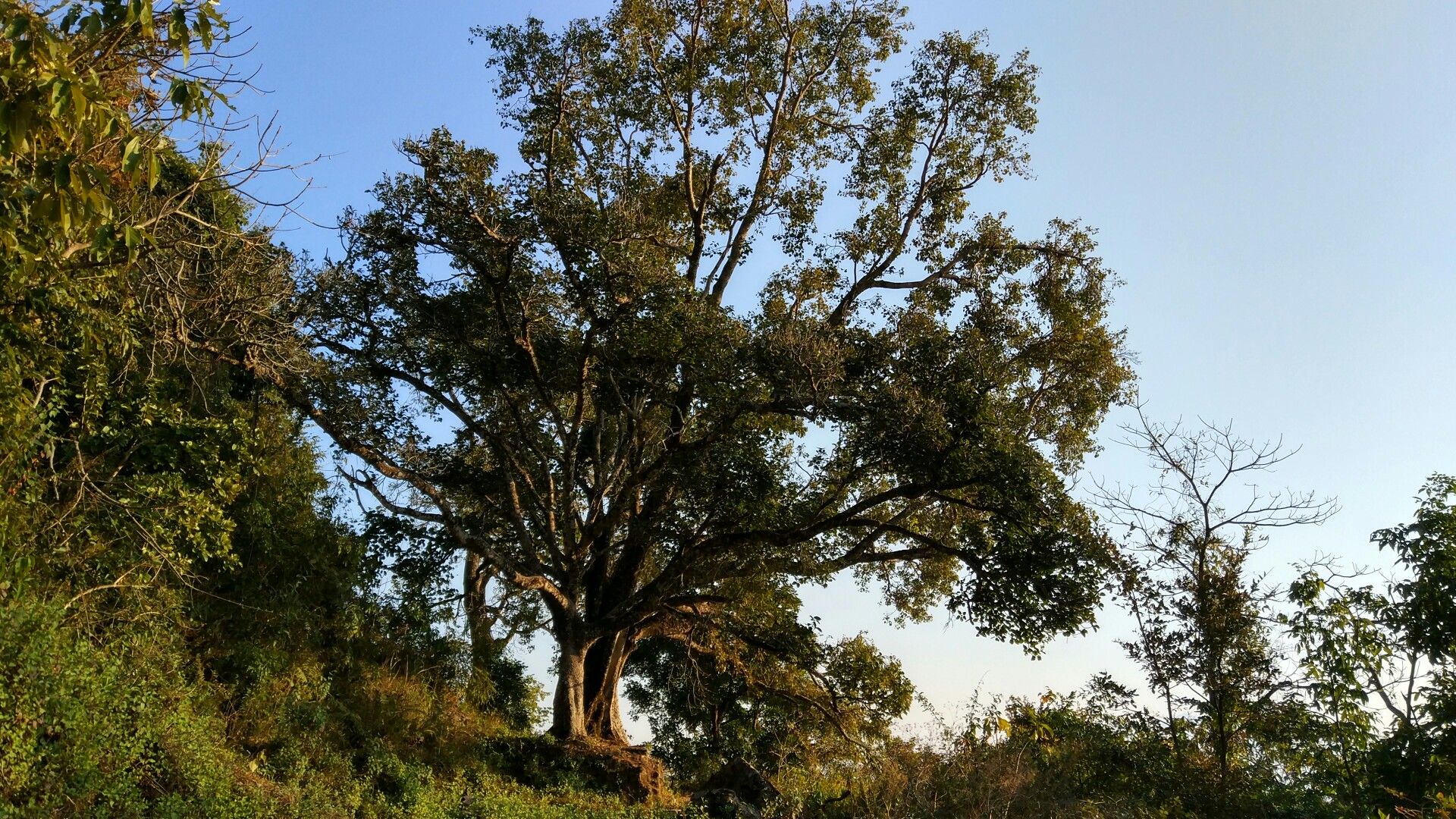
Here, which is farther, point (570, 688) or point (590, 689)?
point (590, 689)

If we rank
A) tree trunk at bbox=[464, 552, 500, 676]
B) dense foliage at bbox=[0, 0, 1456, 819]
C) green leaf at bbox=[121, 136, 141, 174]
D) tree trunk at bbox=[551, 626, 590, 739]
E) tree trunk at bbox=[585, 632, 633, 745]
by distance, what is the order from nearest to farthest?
green leaf at bbox=[121, 136, 141, 174] < dense foliage at bbox=[0, 0, 1456, 819] < tree trunk at bbox=[551, 626, 590, 739] < tree trunk at bbox=[585, 632, 633, 745] < tree trunk at bbox=[464, 552, 500, 676]

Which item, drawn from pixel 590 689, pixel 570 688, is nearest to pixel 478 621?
pixel 590 689

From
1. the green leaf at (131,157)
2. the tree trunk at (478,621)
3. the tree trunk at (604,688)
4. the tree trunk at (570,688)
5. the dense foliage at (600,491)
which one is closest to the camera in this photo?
the green leaf at (131,157)

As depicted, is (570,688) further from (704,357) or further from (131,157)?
(131,157)

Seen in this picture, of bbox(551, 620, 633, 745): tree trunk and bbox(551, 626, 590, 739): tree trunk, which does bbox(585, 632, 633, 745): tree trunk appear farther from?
bbox(551, 626, 590, 739): tree trunk

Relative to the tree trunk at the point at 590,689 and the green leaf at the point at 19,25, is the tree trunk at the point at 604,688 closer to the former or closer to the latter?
the tree trunk at the point at 590,689

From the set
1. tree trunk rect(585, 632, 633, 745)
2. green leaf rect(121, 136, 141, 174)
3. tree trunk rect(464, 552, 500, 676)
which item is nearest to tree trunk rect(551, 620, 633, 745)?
tree trunk rect(585, 632, 633, 745)

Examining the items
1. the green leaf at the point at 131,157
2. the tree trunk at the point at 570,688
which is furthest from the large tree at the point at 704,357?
the green leaf at the point at 131,157

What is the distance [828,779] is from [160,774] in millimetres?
8488

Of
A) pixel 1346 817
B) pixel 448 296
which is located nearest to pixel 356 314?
pixel 448 296

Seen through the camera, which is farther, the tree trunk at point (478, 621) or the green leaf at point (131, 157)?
the tree trunk at point (478, 621)

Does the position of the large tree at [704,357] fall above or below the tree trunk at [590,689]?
above

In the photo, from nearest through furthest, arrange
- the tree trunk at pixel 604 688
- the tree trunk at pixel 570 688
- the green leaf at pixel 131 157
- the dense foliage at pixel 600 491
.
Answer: the green leaf at pixel 131 157
the dense foliage at pixel 600 491
the tree trunk at pixel 570 688
the tree trunk at pixel 604 688

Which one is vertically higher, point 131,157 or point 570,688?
point 131,157
